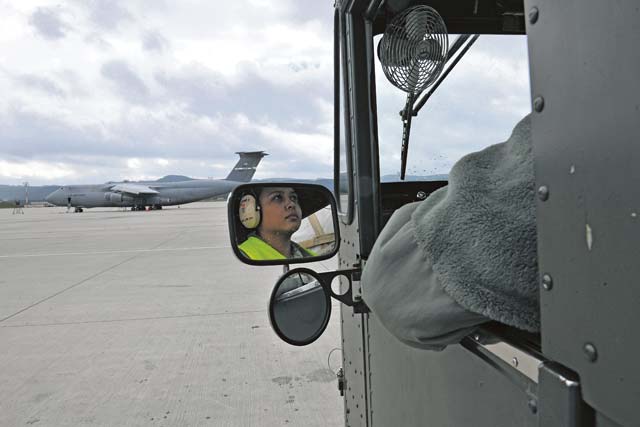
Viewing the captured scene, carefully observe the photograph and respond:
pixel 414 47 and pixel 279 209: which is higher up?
pixel 414 47

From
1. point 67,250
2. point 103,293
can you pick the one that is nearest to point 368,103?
point 103,293

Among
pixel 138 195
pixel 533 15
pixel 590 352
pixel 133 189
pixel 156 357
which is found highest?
pixel 133 189

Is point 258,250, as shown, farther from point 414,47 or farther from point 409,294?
point 409,294

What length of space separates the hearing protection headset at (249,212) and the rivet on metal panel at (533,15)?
1169 mm

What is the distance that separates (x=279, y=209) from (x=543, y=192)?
114 centimetres

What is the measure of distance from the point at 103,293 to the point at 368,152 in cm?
655

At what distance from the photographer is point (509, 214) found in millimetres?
679

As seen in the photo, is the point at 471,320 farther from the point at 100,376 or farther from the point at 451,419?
the point at 100,376

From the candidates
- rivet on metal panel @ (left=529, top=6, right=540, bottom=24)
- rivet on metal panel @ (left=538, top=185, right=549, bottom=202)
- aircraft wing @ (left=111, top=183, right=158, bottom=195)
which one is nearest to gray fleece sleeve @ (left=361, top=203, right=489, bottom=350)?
rivet on metal panel @ (left=538, top=185, right=549, bottom=202)

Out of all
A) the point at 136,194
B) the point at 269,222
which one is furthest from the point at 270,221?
the point at 136,194

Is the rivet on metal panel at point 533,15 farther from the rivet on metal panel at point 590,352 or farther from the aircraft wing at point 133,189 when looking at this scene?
the aircraft wing at point 133,189

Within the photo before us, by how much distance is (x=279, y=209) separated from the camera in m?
1.66

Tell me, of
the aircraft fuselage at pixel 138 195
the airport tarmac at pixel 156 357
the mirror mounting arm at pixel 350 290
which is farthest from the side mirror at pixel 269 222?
the aircraft fuselage at pixel 138 195

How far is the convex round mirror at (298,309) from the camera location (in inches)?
64.0
